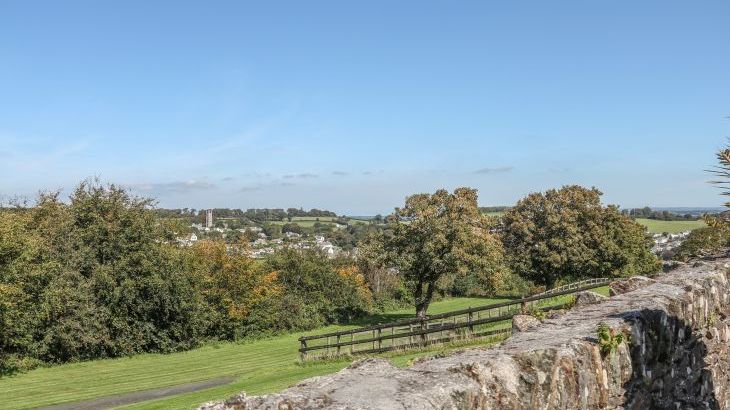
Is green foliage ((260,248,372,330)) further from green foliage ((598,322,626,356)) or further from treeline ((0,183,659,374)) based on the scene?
green foliage ((598,322,626,356))

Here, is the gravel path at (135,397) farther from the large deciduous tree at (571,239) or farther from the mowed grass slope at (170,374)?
the large deciduous tree at (571,239)

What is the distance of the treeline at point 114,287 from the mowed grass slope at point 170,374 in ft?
5.25

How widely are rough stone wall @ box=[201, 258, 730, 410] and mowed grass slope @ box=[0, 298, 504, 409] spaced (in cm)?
1061

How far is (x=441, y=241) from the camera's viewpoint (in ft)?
126

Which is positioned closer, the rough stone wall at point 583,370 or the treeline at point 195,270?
the rough stone wall at point 583,370

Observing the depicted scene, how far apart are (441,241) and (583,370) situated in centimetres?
3425

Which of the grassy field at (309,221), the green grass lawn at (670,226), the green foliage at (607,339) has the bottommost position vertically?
the green grass lawn at (670,226)

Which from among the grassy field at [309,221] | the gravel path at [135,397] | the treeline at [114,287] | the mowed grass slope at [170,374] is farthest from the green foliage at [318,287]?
the grassy field at [309,221]

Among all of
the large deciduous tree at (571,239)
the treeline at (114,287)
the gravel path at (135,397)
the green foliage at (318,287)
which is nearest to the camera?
the gravel path at (135,397)

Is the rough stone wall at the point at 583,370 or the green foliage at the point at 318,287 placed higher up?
the rough stone wall at the point at 583,370

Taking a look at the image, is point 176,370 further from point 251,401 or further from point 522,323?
point 251,401

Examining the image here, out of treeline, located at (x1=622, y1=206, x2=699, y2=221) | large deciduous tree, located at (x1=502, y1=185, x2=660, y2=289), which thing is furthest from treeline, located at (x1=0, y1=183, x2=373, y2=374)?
treeline, located at (x1=622, y1=206, x2=699, y2=221)

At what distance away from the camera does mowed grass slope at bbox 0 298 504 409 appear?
17734mm

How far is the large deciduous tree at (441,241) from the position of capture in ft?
128
